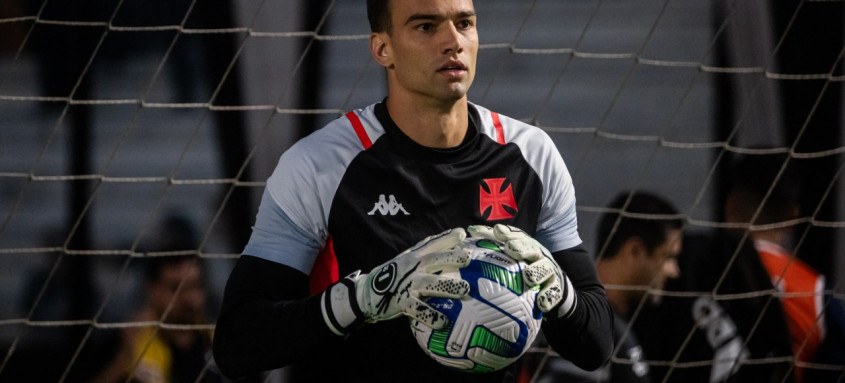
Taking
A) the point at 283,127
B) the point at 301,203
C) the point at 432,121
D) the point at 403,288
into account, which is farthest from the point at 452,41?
the point at 283,127

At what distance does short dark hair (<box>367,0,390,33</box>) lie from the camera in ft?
8.81

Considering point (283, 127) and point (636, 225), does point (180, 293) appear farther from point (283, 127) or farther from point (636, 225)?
point (636, 225)

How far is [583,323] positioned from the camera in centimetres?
250

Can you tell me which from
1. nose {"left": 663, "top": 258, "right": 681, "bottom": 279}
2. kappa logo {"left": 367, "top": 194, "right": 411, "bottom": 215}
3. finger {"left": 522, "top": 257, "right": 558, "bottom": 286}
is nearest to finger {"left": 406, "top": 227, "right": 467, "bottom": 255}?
finger {"left": 522, "top": 257, "right": 558, "bottom": 286}

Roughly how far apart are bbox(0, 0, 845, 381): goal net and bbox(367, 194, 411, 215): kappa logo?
1.84 meters

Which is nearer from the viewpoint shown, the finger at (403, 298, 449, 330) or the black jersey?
the finger at (403, 298, 449, 330)

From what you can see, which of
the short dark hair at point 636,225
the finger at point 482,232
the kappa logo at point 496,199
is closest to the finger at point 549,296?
the finger at point 482,232

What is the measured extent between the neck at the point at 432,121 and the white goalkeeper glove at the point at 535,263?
288mm

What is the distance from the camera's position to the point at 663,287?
464 cm

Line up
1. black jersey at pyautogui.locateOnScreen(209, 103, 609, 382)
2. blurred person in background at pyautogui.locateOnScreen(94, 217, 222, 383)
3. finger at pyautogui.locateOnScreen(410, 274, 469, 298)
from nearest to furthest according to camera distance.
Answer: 1. finger at pyautogui.locateOnScreen(410, 274, 469, 298)
2. black jersey at pyautogui.locateOnScreen(209, 103, 609, 382)
3. blurred person in background at pyautogui.locateOnScreen(94, 217, 222, 383)

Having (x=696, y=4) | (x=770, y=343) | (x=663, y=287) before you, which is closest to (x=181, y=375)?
(x=663, y=287)

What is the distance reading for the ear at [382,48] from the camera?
8.80 ft

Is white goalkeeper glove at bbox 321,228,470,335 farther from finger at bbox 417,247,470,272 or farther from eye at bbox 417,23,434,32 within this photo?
eye at bbox 417,23,434,32

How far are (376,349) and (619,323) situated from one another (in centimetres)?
190
